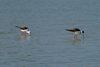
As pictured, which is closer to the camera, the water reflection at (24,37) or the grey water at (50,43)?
the grey water at (50,43)

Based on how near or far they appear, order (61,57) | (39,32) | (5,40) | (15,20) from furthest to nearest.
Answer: (15,20)
(39,32)
(5,40)
(61,57)

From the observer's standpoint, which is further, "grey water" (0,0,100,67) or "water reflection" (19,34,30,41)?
"water reflection" (19,34,30,41)

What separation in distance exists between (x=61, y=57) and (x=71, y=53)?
98 cm

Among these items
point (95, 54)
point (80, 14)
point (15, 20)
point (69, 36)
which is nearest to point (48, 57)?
point (95, 54)

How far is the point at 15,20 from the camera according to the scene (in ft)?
124

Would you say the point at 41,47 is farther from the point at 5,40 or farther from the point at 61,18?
the point at 61,18

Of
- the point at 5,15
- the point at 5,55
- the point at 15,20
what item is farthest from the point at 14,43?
the point at 5,15

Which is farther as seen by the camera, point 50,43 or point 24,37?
point 24,37

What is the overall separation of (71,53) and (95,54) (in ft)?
3.48

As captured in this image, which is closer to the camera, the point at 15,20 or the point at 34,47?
the point at 34,47

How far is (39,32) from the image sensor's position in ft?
99.7

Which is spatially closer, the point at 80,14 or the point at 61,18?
the point at 61,18

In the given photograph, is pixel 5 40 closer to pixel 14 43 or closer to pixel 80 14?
pixel 14 43

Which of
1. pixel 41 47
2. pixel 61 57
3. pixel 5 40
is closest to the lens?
pixel 61 57
